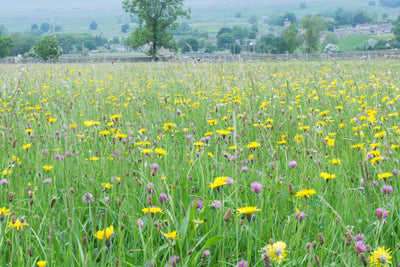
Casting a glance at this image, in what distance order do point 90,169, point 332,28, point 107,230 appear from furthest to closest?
point 332,28 < point 90,169 < point 107,230

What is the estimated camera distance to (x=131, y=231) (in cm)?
154

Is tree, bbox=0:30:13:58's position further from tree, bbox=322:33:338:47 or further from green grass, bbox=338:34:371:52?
tree, bbox=322:33:338:47

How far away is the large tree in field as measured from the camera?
4047 cm

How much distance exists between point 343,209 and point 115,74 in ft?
25.4

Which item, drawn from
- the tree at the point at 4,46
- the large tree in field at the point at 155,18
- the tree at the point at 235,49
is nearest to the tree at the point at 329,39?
the tree at the point at 235,49

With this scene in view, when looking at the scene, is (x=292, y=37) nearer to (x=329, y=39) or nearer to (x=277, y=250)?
(x=329, y=39)

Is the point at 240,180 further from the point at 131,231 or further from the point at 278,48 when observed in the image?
the point at 278,48

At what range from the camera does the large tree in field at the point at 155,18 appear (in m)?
40.5

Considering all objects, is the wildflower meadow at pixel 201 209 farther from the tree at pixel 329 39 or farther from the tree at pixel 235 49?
the tree at pixel 329 39

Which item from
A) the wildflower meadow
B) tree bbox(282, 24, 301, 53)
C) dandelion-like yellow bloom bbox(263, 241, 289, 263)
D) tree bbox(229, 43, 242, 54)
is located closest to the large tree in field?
tree bbox(229, 43, 242, 54)

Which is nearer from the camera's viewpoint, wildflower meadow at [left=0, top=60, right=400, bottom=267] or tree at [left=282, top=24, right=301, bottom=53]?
wildflower meadow at [left=0, top=60, right=400, bottom=267]

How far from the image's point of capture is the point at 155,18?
1635 inches

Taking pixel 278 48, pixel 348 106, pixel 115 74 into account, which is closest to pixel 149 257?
pixel 348 106

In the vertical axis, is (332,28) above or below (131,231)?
above
